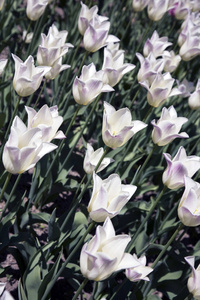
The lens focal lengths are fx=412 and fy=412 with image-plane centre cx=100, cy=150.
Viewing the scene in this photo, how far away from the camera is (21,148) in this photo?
129 cm

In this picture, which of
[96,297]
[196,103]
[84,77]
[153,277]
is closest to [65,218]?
[96,297]

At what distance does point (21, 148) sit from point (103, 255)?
44 cm

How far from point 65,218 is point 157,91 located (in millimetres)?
748

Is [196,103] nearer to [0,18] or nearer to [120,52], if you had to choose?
[120,52]

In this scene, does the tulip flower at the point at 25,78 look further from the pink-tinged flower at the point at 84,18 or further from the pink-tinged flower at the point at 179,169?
the pink-tinged flower at the point at 84,18

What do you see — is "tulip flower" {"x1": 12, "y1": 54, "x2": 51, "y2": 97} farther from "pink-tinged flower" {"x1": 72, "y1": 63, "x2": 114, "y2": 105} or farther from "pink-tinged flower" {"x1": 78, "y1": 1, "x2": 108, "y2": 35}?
"pink-tinged flower" {"x1": 78, "y1": 1, "x2": 108, "y2": 35}

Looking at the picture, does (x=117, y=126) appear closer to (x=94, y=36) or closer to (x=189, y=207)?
(x=189, y=207)

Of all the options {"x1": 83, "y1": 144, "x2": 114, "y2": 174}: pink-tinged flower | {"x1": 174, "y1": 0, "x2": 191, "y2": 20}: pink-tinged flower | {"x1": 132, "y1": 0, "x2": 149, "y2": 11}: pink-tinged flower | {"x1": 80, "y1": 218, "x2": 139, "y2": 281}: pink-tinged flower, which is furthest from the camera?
{"x1": 174, "y1": 0, "x2": 191, "y2": 20}: pink-tinged flower

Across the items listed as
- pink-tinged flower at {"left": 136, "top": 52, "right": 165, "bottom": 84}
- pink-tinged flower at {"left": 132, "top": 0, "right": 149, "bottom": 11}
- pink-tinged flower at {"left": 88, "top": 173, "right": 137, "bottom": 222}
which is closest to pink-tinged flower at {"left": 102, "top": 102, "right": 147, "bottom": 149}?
pink-tinged flower at {"left": 88, "top": 173, "right": 137, "bottom": 222}

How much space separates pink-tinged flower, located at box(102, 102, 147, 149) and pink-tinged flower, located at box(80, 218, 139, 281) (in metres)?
0.48

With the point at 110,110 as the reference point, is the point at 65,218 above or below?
below

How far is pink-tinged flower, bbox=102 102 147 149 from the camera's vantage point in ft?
5.02

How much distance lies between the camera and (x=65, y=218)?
6.25ft

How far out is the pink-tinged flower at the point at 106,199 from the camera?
124cm
